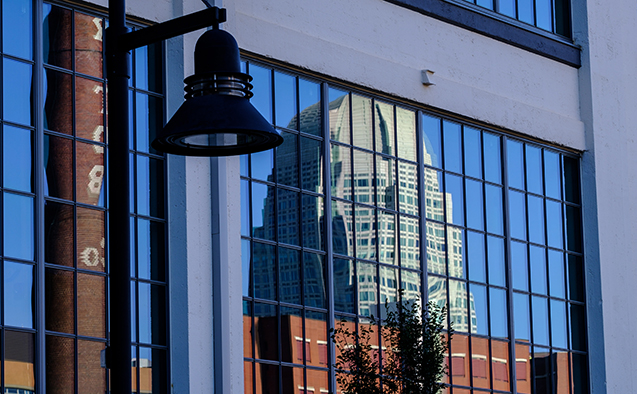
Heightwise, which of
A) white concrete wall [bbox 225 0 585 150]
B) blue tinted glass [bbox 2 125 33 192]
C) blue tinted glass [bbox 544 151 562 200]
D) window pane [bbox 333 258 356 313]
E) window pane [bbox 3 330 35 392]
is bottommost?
window pane [bbox 3 330 35 392]

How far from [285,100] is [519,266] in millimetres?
4574

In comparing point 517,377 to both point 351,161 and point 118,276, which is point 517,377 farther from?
point 118,276

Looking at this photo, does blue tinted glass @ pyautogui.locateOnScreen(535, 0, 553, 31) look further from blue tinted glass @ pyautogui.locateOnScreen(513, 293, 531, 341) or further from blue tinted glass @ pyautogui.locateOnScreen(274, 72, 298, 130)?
blue tinted glass @ pyautogui.locateOnScreen(274, 72, 298, 130)

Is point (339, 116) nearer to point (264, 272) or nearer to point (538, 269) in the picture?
point (264, 272)

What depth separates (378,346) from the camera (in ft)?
44.1

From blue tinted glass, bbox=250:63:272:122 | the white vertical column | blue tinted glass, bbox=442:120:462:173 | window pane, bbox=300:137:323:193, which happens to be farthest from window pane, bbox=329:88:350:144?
the white vertical column

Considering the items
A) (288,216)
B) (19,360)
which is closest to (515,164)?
(288,216)

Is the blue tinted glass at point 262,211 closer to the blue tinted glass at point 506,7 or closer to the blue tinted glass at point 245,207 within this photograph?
the blue tinted glass at point 245,207

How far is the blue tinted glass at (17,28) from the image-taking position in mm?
10539

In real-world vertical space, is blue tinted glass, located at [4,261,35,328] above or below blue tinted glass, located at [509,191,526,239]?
below

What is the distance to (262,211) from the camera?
12641 millimetres

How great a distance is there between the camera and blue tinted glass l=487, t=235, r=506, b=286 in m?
15.2

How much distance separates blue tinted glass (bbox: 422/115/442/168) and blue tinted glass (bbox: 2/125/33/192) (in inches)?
223

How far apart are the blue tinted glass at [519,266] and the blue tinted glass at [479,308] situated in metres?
0.69
